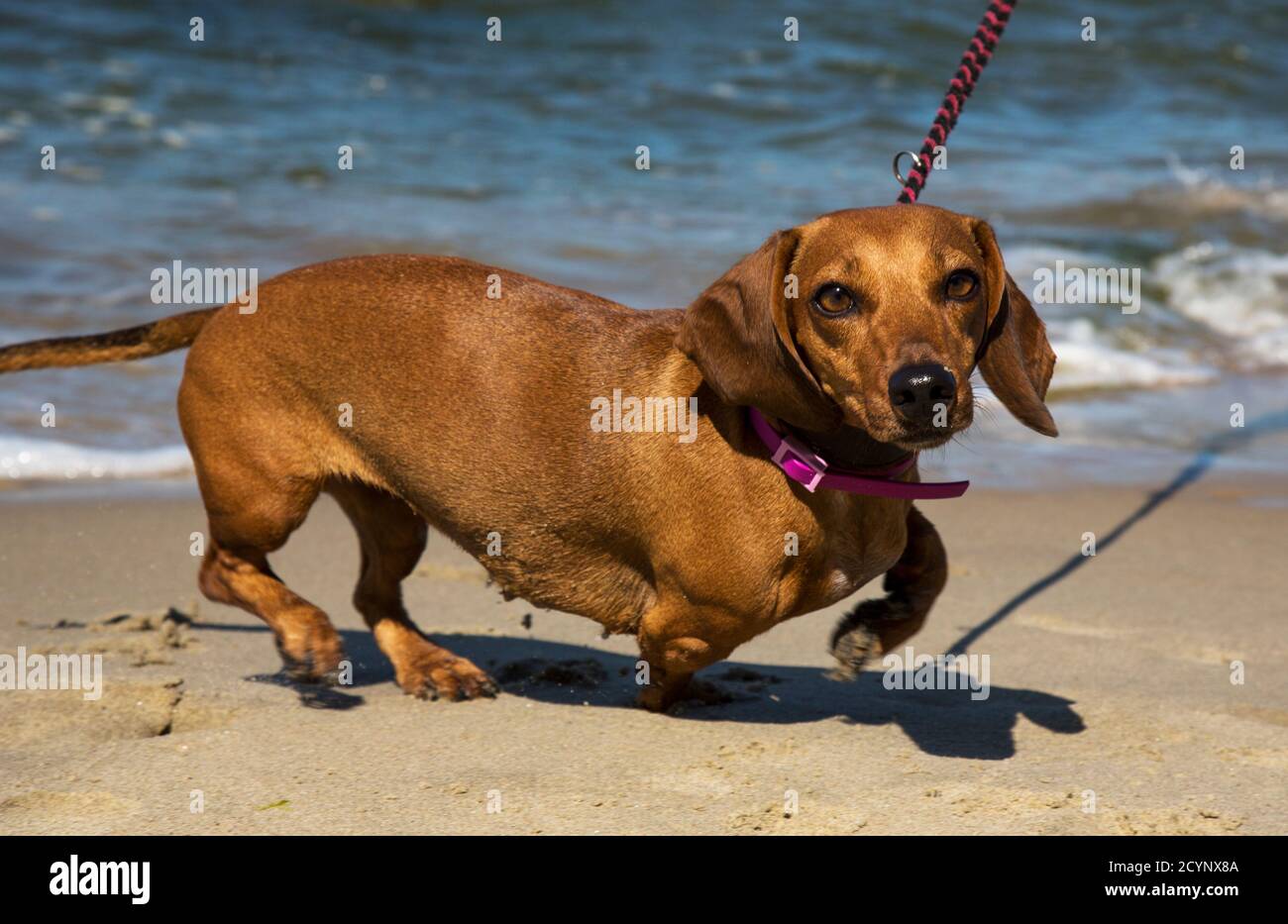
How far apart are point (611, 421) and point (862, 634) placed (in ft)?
2.70

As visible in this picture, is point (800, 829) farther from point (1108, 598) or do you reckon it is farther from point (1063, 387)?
point (1063, 387)

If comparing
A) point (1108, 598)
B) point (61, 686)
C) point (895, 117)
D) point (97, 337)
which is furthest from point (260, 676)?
point (895, 117)

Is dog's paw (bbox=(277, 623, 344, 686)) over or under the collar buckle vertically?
under

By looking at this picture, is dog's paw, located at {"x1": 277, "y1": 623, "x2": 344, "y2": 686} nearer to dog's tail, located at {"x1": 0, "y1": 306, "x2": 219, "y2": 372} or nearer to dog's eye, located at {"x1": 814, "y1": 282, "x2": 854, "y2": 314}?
dog's tail, located at {"x1": 0, "y1": 306, "x2": 219, "y2": 372}

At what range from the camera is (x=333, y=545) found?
5.86 meters

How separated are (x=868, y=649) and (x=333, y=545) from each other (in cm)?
268

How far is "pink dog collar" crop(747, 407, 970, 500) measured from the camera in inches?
135

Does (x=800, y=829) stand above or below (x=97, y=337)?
below

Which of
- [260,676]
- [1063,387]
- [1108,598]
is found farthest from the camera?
[1063,387]

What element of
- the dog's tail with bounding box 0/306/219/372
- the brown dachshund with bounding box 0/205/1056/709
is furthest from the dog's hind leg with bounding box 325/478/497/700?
the dog's tail with bounding box 0/306/219/372

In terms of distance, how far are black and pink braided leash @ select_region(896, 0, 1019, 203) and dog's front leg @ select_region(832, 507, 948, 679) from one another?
881mm

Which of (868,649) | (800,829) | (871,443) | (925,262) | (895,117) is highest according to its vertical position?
(895,117)

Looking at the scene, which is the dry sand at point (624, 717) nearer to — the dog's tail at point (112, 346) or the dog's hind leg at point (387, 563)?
the dog's hind leg at point (387, 563)

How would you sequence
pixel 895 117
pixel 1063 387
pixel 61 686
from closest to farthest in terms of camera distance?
pixel 61 686 < pixel 1063 387 < pixel 895 117
